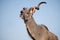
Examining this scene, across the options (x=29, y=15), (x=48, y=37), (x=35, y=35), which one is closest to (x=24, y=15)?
(x=29, y=15)

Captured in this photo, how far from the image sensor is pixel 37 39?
0.99m

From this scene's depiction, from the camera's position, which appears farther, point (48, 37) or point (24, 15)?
point (48, 37)

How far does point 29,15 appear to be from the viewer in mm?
989

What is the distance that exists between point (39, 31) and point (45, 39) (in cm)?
9

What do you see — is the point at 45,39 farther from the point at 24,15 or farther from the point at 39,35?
the point at 24,15

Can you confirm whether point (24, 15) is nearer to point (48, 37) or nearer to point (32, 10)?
point (32, 10)

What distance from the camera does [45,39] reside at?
1060 millimetres

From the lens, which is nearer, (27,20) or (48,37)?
(27,20)

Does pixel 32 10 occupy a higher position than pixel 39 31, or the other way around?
pixel 32 10

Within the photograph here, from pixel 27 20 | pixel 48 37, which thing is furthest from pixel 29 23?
pixel 48 37

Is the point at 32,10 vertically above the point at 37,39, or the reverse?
the point at 32,10

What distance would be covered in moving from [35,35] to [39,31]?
0.07m

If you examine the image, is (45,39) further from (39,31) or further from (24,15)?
(24,15)

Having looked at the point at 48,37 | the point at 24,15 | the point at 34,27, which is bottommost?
the point at 48,37
